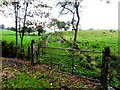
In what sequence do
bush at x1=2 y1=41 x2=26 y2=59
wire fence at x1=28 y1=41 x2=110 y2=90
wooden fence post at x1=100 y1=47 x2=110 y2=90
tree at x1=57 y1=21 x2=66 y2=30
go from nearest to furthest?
wooden fence post at x1=100 y1=47 x2=110 y2=90 < wire fence at x1=28 y1=41 x2=110 y2=90 < bush at x1=2 y1=41 x2=26 y2=59 < tree at x1=57 y1=21 x2=66 y2=30

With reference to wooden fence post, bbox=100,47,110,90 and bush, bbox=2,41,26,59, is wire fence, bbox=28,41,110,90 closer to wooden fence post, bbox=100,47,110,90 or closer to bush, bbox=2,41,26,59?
wooden fence post, bbox=100,47,110,90

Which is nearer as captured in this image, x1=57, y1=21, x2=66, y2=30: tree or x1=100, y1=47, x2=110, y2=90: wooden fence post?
x1=100, y1=47, x2=110, y2=90: wooden fence post

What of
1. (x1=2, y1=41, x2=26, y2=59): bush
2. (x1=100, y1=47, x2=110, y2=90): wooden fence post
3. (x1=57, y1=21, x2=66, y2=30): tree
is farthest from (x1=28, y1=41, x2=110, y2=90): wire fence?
(x1=57, y1=21, x2=66, y2=30): tree

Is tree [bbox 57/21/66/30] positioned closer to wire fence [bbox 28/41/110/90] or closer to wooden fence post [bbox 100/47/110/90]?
wire fence [bbox 28/41/110/90]

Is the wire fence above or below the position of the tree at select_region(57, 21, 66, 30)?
below

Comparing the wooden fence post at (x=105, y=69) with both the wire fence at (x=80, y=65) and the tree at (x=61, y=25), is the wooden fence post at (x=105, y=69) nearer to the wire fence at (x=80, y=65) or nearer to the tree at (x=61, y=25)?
the wire fence at (x=80, y=65)

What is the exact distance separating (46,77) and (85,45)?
19.1 meters

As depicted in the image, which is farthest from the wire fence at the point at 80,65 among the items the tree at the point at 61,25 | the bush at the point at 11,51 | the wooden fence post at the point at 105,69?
the tree at the point at 61,25

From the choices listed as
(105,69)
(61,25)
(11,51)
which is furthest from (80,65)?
(61,25)

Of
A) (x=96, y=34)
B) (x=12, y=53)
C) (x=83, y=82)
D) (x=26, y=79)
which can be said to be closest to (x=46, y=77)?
(x=26, y=79)

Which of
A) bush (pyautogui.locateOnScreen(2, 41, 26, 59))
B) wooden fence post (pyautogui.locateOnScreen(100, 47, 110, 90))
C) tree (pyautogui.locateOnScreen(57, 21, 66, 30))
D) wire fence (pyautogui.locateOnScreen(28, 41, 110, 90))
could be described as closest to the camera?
wooden fence post (pyautogui.locateOnScreen(100, 47, 110, 90))

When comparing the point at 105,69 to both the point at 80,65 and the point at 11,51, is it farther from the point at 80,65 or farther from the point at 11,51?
the point at 11,51

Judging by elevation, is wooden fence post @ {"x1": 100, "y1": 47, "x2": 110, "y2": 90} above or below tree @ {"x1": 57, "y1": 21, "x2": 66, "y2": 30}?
below

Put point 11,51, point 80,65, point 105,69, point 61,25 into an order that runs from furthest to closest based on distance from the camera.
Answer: point 61,25 → point 11,51 → point 80,65 → point 105,69
